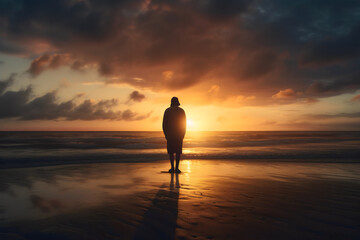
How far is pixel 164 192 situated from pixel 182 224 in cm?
195

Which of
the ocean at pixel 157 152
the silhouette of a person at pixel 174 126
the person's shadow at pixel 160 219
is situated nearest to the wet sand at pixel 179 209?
the person's shadow at pixel 160 219

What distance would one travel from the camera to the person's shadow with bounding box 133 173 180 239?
9.52 ft

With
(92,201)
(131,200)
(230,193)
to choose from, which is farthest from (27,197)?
(230,193)

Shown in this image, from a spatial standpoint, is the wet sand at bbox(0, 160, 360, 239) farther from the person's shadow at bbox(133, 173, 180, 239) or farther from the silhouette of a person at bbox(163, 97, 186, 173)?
the silhouette of a person at bbox(163, 97, 186, 173)

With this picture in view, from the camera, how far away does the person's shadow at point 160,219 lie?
290 centimetres

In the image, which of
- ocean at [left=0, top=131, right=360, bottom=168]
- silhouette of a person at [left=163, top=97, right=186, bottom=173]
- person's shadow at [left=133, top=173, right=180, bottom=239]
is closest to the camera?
person's shadow at [left=133, top=173, right=180, bottom=239]

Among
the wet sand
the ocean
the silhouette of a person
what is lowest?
the ocean

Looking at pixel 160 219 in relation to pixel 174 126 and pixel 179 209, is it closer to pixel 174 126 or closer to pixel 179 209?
pixel 179 209

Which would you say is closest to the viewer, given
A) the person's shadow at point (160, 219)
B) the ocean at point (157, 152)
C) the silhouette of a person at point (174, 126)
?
the person's shadow at point (160, 219)

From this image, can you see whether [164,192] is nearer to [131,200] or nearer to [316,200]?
[131,200]

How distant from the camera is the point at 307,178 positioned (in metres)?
6.92

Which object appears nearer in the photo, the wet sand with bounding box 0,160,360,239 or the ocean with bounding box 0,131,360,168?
the wet sand with bounding box 0,160,360,239

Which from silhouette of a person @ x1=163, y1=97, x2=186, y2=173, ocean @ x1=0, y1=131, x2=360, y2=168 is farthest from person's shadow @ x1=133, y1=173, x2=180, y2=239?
ocean @ x1=0, y1=131, x2=360, y2=168

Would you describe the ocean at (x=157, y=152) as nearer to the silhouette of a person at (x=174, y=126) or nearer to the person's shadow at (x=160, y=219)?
the silhouette of a person at (x=174, y=126)
